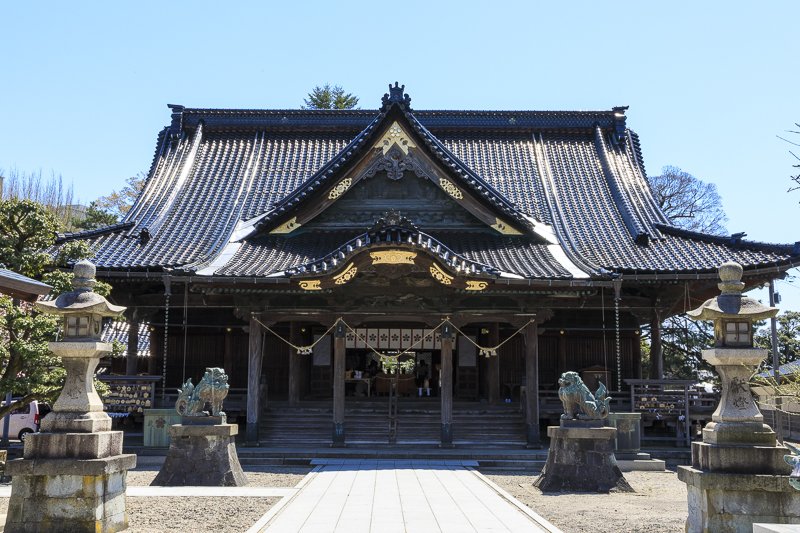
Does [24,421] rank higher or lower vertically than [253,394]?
lower

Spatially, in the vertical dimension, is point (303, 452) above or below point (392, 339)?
below

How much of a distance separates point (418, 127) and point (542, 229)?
4.58 meters

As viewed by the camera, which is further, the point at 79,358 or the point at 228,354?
the point at 228,354

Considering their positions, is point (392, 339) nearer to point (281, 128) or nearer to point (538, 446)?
point (538, 446)

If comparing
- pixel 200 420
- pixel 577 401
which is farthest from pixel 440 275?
pixel 200 420

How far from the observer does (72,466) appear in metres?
8.73

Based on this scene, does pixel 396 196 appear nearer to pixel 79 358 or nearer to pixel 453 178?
pixel 453 178

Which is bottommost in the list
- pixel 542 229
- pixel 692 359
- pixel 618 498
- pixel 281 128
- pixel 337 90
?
pixel 618 498

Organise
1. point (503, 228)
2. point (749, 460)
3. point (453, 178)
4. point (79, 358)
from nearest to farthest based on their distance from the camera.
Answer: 1. point (749, 460)
2. point (79, 358)
3. point (453, 178)
4. point (503, 228)

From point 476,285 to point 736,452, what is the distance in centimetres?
950

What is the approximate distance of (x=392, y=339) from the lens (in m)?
21.7

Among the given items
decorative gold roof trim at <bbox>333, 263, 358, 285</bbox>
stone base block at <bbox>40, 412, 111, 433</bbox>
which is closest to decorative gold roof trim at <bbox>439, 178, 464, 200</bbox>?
decorative gold roof trim at <bbox>333, 263, 358, 285</bbox>

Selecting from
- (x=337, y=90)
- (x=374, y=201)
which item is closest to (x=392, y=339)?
(x=374, y=201)

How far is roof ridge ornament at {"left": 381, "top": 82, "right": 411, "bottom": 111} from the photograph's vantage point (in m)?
20.6
